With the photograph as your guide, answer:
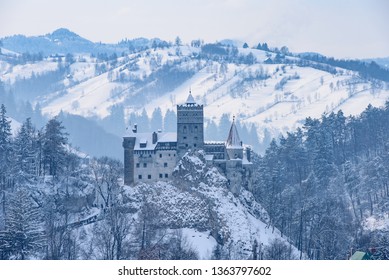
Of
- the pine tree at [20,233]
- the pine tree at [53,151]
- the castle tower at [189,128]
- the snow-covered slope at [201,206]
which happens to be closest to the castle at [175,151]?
the castle tower at [189,128]

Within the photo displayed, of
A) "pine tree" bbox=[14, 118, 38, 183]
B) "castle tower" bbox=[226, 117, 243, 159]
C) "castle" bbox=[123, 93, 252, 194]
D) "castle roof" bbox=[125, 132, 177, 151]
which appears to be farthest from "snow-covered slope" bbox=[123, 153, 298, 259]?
"pine tree" bbox=[14, 118, 38, 183]

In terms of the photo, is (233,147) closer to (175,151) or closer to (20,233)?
(175,151)

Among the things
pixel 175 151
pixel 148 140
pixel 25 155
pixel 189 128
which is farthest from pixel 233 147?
pixel 25 155

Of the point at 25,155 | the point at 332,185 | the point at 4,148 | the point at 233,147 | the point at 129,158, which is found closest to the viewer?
the point at 129,158

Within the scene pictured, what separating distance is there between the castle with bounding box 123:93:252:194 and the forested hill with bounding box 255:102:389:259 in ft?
21.6

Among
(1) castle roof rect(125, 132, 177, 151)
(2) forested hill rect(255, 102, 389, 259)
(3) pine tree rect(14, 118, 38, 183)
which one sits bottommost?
(2) forested hill rect(255, 102, 389, 259)

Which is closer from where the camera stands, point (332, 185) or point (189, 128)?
point (189, 128)

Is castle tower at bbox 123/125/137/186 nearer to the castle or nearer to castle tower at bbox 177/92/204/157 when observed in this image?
the castle

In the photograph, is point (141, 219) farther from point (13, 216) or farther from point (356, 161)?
point (356, 161)

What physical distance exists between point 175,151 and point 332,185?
1025 inches

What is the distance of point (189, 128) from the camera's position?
87000 millimetres

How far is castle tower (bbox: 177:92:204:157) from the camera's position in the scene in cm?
8669

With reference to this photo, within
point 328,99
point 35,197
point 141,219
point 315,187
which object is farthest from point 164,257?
point 328,99

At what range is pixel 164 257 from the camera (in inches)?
2921
